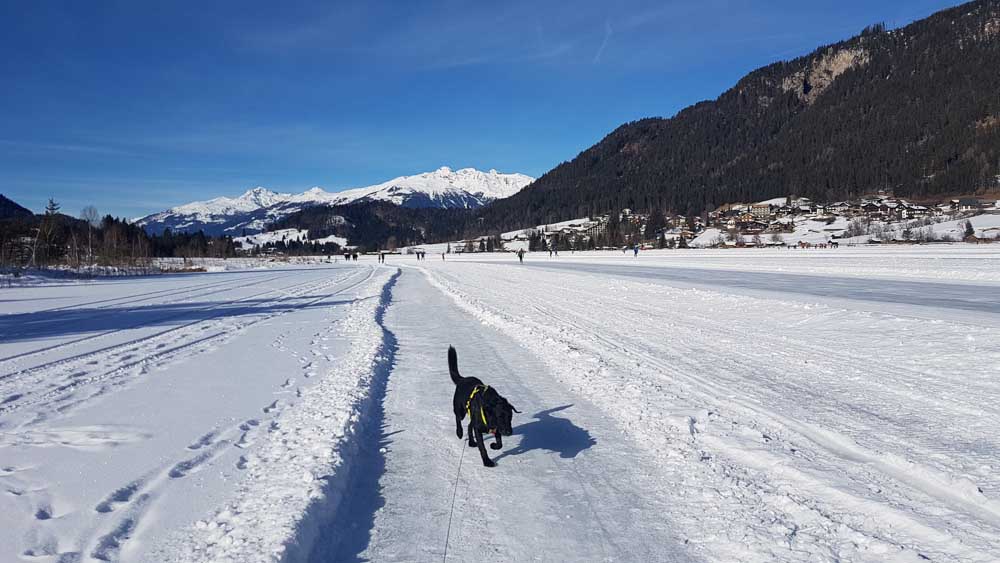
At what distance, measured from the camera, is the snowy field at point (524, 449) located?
331cm

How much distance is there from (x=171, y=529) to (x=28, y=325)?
1450 cm

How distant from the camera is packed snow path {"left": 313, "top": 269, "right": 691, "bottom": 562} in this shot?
129 inches

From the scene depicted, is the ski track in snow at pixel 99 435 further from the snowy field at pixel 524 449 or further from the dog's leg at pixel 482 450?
the dog's leg at pixel 482 450

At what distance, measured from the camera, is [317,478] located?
4027 millimetres

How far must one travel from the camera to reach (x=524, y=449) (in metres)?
4.97

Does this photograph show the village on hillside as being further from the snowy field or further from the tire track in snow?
the snowy field

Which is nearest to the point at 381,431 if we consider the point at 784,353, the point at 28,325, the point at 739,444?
the point at 739,444

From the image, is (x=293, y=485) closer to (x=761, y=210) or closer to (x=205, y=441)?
(x=205, y=441)

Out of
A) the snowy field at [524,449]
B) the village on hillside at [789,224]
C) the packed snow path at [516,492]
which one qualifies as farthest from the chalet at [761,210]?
the packed snow path at [516,492]

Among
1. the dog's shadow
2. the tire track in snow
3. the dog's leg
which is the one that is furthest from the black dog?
the tire track in snow

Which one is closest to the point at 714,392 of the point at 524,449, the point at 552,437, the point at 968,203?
the point at 552,437

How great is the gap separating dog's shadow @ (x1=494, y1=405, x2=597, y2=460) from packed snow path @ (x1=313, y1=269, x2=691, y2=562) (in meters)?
0.01

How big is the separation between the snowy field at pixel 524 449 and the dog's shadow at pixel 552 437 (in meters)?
0.03

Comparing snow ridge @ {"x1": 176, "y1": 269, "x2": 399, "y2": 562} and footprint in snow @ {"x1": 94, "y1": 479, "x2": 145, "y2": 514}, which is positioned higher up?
footprint in snow @ {"x1": 94, "y1": 479, "x2": 145, "y2": 514}
